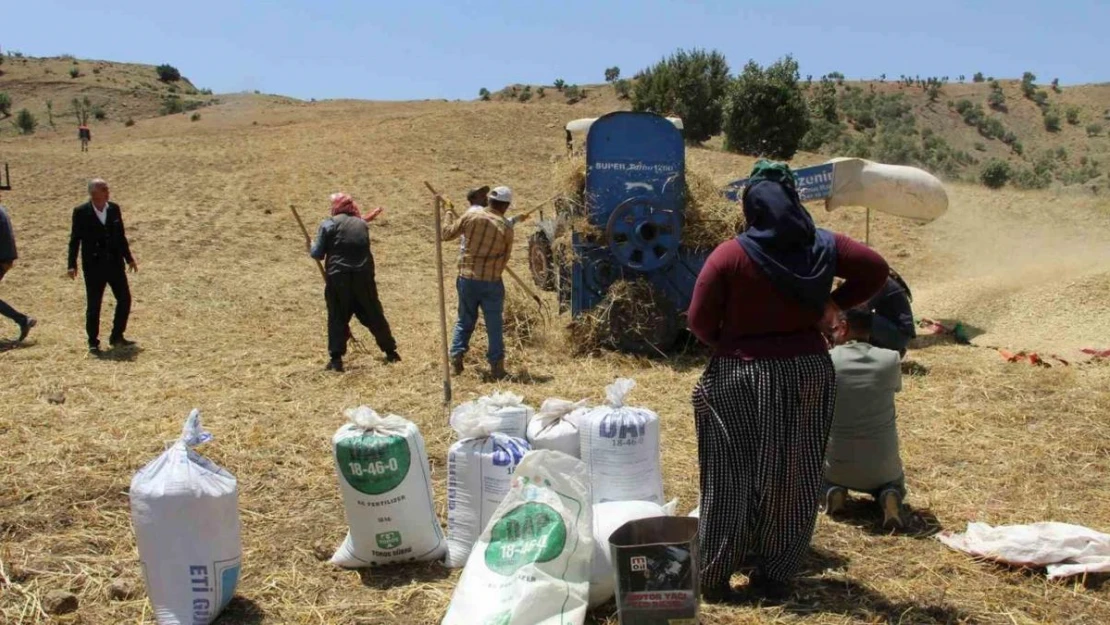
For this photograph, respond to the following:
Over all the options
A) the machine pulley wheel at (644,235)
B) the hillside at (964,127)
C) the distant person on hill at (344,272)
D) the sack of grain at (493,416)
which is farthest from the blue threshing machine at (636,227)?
the hillside at (964,127)

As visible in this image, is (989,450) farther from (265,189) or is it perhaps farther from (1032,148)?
(1032,148)

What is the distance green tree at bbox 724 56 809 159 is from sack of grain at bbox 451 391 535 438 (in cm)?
2566

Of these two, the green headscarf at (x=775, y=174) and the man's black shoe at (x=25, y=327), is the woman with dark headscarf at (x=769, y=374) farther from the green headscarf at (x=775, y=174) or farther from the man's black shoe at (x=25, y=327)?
the man's black shoe at (x=25, y=327)

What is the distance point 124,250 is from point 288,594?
5.96 metres

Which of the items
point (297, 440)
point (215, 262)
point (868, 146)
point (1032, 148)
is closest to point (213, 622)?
point (297, 440)

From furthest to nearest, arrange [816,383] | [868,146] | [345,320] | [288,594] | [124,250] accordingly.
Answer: [868,146]
[124,250]
[345,320]
[288,594]
[816,383]

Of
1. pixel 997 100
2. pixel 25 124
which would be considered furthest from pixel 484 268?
pixel 997 100

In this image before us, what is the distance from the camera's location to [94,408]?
6574 millimetres

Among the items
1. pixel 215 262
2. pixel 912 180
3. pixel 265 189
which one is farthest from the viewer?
pixel 265 189

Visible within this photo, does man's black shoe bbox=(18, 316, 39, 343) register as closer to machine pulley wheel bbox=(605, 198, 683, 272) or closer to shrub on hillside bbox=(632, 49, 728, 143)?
machine pulley wheel bbox=(605, 198, 683, 272)

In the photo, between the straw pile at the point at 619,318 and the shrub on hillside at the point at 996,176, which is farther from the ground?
the shrub on hillside at the point at 996,176

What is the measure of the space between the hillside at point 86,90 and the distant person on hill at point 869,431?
179ft

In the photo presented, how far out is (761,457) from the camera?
3.52 meters

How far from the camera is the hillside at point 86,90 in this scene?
194 feet
